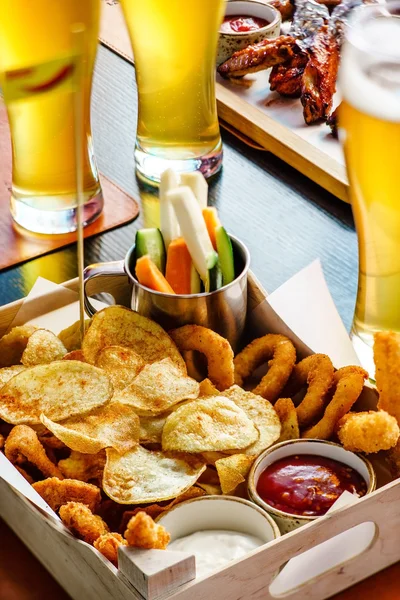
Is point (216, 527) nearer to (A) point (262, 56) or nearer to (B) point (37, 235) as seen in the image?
(B) point (37, 235)

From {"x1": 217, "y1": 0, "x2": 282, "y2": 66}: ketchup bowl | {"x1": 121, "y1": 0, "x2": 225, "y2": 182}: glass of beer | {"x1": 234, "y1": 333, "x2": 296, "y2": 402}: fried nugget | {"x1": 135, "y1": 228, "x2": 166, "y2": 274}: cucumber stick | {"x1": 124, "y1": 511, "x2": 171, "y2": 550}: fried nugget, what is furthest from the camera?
{"x1": 217, "y1": 0, "x2": 282, "y2": 66}: ketchup bowl

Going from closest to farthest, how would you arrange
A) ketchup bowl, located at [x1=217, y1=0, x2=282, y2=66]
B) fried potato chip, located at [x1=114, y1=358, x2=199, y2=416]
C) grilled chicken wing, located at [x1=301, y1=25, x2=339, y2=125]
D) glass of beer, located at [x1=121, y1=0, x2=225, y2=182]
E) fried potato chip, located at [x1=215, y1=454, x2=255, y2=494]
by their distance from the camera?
fried potato chip, located at [x1=215, y1=454, x2=255, y2=494] → fried potato chip, located at [x1=114, y1=358, x2=199, y2=416] → glass of beer, located at [x1=121, y1=0, x2=225, y2=182] → grilled chicken wing, located at [x1=301, y1=25, x2=339, y2=125] → ketchup bowl, located at [x1=217, y1=0, x2=282, y2=66]

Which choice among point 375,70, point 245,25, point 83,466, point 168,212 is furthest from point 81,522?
point 245,25

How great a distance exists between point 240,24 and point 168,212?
981mm

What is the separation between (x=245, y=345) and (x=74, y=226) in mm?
496

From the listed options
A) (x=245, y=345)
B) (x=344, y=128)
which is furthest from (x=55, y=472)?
(x=344, y=128)

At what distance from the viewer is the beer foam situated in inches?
52.4

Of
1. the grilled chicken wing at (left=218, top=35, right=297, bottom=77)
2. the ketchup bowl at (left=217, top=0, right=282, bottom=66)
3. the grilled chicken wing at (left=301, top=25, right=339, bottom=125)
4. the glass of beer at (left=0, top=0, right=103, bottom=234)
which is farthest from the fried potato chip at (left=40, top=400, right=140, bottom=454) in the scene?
the ketchup bowl at (left=217, top=0, right=282, bottom=66)

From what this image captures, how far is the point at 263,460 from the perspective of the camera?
133 centimetres

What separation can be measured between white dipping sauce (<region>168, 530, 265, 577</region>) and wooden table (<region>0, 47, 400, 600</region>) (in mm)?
596

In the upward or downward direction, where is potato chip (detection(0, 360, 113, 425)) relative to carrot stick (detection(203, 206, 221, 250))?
downward

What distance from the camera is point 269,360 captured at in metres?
1.56

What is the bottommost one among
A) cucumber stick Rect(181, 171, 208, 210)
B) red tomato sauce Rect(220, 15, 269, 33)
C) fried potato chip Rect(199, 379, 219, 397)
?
fried potato chip Rect(199, 379, 219, 397)

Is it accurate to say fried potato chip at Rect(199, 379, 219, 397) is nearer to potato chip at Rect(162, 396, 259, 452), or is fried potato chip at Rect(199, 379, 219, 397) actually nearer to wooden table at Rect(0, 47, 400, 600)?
potato chip at Rect(162, 396, 259, 452)
